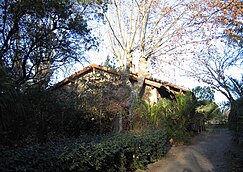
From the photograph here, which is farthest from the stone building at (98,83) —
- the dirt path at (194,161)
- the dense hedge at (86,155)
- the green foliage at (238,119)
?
the green foliage at (238,119)

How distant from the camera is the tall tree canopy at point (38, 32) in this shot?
29.5 ft

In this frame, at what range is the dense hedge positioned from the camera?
12.0 ft

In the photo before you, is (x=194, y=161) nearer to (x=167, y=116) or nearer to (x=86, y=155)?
(x=167, y=116)

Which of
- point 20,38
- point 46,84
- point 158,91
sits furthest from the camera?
point 158,91

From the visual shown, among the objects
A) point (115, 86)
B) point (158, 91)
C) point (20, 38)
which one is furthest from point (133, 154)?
point (158, 91)

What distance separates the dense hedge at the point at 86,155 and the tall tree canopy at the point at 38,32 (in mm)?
4319

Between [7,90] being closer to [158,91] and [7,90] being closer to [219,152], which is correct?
[219,152]

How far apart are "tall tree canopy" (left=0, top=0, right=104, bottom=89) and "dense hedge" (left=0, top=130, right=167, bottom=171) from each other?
14.2ft

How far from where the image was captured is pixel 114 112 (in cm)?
1023

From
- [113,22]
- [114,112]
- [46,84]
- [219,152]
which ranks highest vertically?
[113,22]

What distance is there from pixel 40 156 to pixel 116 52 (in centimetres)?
1092

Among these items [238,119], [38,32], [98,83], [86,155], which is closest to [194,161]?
[238,119]

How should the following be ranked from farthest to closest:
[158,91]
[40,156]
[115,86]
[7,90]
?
1. [158,91]
2. [115,86]
3. [7,90]
4. [40,156]

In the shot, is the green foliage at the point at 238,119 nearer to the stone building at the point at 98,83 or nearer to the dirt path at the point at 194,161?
the dirt path at the point at 194,161
